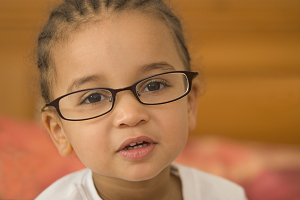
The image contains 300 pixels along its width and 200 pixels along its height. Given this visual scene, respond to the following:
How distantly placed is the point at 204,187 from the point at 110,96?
24.8 inches

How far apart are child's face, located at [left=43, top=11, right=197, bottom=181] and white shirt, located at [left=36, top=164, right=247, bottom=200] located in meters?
0.18

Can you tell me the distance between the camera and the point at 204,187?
135 centimetres

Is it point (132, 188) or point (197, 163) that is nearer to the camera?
point (132, 188)

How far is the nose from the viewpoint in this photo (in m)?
0.90

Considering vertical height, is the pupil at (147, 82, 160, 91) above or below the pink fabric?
above

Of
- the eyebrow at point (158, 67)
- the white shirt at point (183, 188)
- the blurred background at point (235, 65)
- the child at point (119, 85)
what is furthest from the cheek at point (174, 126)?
the blurred background at point (235, 65)

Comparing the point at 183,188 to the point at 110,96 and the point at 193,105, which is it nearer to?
the point at 193,105

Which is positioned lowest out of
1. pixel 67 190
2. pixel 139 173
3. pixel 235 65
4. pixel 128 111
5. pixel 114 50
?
pixel 235 65

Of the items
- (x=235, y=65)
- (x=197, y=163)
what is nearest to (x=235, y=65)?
(x=235, y=65)

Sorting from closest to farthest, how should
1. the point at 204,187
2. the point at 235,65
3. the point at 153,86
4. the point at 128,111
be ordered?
the point at 128,111 → the point at 153,86 → the point at 204,187 → the point at 235,65

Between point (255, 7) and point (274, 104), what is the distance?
728 mm

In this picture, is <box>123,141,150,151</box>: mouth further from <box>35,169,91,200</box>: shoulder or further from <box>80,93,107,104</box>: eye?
<box>35,169,91,200</box>: shoulder

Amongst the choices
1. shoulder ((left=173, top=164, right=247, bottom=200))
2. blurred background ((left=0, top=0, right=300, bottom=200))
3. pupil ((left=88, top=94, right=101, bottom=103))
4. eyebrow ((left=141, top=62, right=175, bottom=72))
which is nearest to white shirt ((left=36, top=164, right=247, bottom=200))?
shoulder ((left=173, top=164, right=247, bottom=200))

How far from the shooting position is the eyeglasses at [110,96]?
→ 96cm
